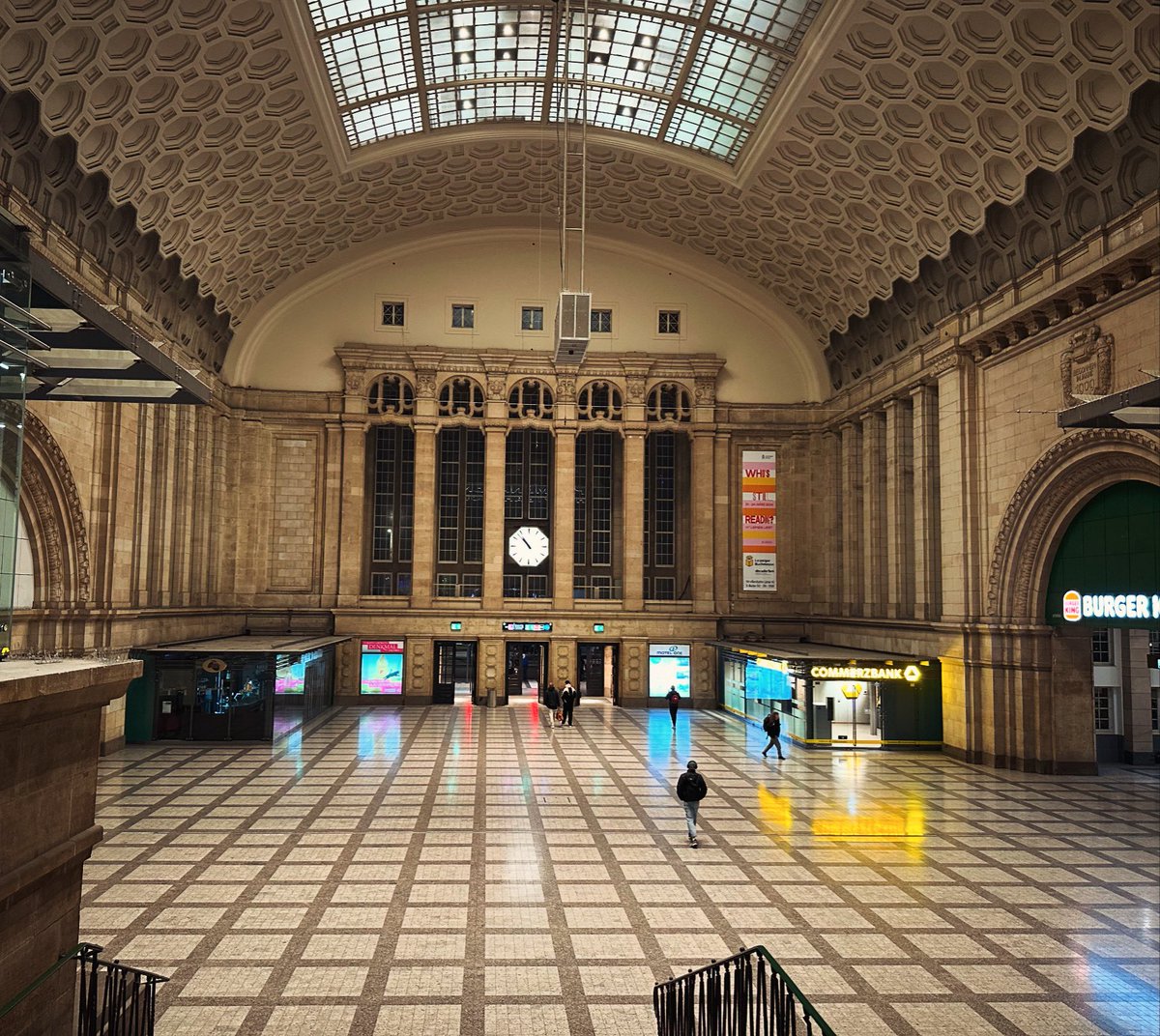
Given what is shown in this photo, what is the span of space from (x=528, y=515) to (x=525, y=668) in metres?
9.80

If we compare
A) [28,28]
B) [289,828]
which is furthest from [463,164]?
[289,828]

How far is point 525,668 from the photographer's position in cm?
4172

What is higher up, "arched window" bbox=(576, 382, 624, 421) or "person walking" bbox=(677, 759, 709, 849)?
"arched window" bbox=(576, 382, 624, 421)

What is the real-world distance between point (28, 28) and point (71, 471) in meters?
8.88

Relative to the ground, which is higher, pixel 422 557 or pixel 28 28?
pixel 28 28

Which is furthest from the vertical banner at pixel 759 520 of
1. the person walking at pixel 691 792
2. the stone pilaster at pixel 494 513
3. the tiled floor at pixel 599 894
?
the person walking at pixel 691 792

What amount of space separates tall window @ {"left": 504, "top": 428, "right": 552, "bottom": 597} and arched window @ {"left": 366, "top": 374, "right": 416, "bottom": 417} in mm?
3963

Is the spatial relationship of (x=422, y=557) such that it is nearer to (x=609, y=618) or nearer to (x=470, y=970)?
(x=609, y=618)

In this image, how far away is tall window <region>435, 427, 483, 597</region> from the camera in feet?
113

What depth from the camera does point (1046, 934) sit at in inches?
421

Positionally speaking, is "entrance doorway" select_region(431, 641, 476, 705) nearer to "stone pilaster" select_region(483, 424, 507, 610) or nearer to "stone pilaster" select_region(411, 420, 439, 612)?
"stone pilaster" select_region(411, 420, 439, 612)

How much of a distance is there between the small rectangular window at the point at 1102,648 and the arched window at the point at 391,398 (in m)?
23.0

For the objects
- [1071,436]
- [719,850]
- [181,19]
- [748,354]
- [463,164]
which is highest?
[463,164]

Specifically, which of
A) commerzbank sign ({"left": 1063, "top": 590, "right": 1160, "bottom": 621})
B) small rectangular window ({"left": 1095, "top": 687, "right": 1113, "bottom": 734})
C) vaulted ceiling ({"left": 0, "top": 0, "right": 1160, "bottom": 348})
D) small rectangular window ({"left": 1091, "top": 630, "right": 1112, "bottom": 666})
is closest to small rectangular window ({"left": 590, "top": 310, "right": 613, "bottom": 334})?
vaulted ceiling ({"left": 0, "top": 0, "right": 1160, "bottom": 348})
